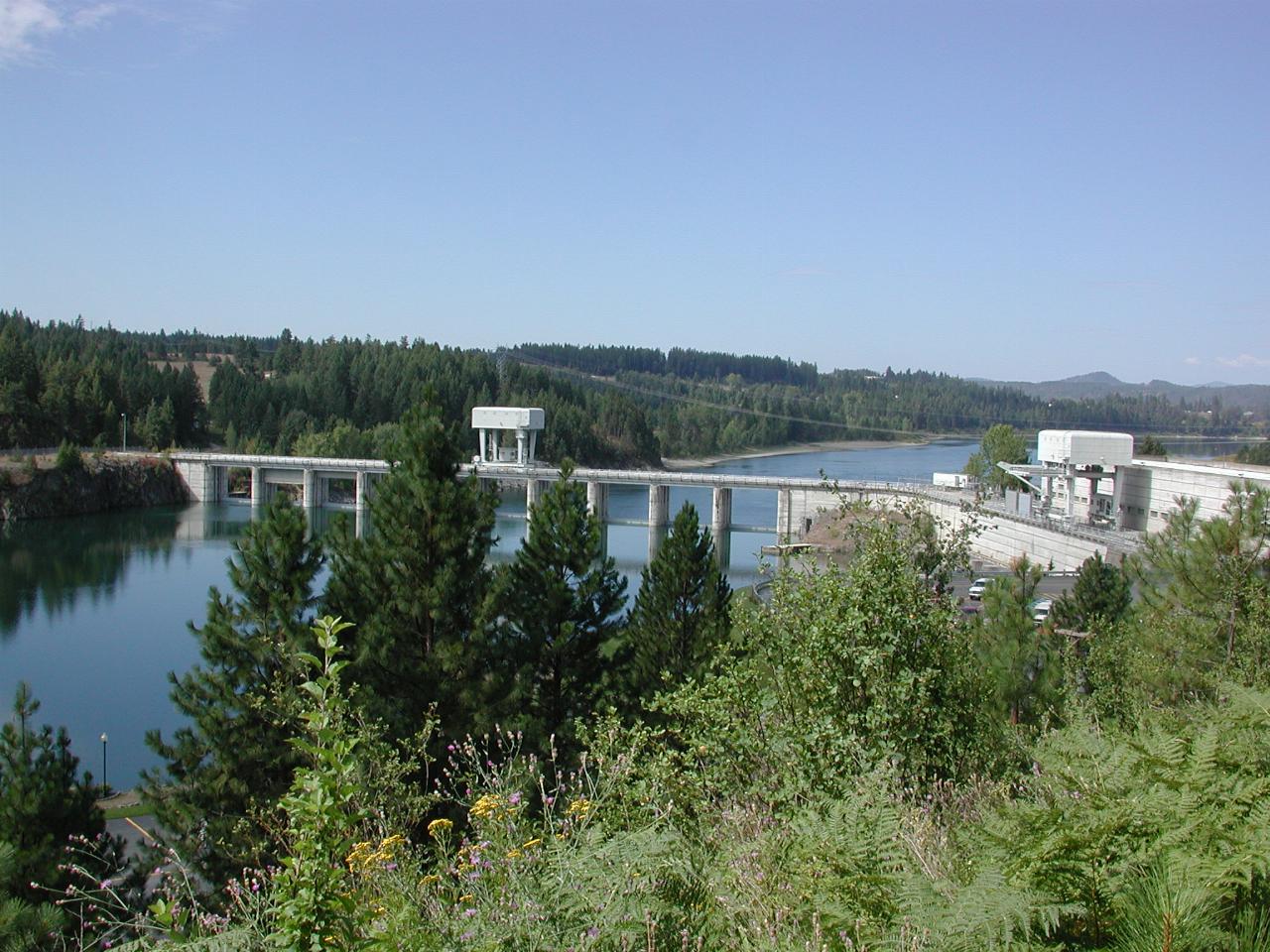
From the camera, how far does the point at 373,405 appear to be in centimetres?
6906

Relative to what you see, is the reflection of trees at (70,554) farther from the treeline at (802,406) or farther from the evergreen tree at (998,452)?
the treeline at (802,406)

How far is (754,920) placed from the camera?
7.94ft

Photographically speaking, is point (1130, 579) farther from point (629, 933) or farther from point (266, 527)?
point (629, 933)

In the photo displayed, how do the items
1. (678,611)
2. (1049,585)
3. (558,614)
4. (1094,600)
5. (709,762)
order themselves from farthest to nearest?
(1049,585)
(1094,600)
(678,611)
(558,614)
(709,762)

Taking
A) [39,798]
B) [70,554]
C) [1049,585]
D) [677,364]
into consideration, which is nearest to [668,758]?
[39,798]

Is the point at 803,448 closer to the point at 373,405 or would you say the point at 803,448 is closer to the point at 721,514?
the point at 373,405

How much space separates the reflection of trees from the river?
4 centimetres

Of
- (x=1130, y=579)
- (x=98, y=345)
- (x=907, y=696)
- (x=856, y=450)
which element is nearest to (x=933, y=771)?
(x=907, y=696)

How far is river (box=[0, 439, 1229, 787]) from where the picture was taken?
16609mm

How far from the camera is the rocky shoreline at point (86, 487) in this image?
41759mm

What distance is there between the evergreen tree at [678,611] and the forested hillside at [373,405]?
46.3 ft

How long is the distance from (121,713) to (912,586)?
15054mm

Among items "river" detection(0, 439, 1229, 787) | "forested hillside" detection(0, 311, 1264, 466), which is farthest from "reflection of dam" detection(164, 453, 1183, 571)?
"forested hillside" detection(0, 311, 1264, 466)

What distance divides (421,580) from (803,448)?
273 feet
